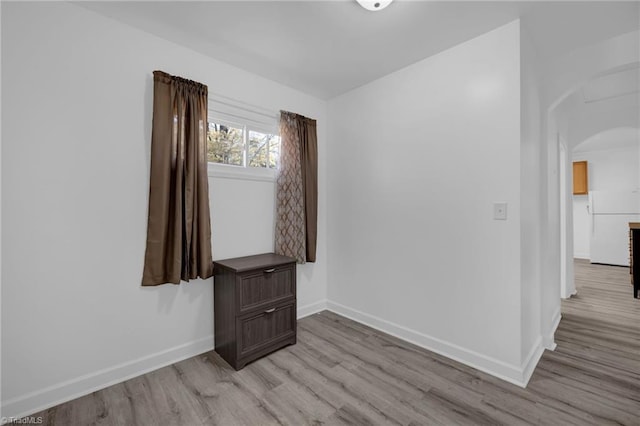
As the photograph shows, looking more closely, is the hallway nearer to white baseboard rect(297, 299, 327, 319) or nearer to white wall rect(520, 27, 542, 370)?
white wall rect(520, 27, 542, 370)

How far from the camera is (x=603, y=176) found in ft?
20.5

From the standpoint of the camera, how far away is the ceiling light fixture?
5.63 ft

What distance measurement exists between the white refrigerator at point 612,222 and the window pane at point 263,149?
7086 mm

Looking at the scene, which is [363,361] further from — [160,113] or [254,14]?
[254,14]

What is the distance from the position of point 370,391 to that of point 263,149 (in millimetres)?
2317

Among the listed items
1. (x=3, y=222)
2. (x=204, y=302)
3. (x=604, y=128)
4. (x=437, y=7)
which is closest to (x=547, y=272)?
(x=437, y=7)

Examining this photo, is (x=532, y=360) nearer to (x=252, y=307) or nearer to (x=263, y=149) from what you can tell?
(x=252, y=307)

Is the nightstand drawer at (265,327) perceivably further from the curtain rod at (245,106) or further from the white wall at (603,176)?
the white wall at (603,176)

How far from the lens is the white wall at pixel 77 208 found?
164cm

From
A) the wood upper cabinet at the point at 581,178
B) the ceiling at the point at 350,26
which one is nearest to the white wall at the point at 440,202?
the ceiling at the point at 350,26

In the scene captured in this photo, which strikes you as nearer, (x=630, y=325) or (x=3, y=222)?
(x=3, y=222)

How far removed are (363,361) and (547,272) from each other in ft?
6.23

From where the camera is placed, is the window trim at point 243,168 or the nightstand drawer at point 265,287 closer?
the nightstand drawer at point 265,287

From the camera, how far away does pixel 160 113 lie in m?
2.05
